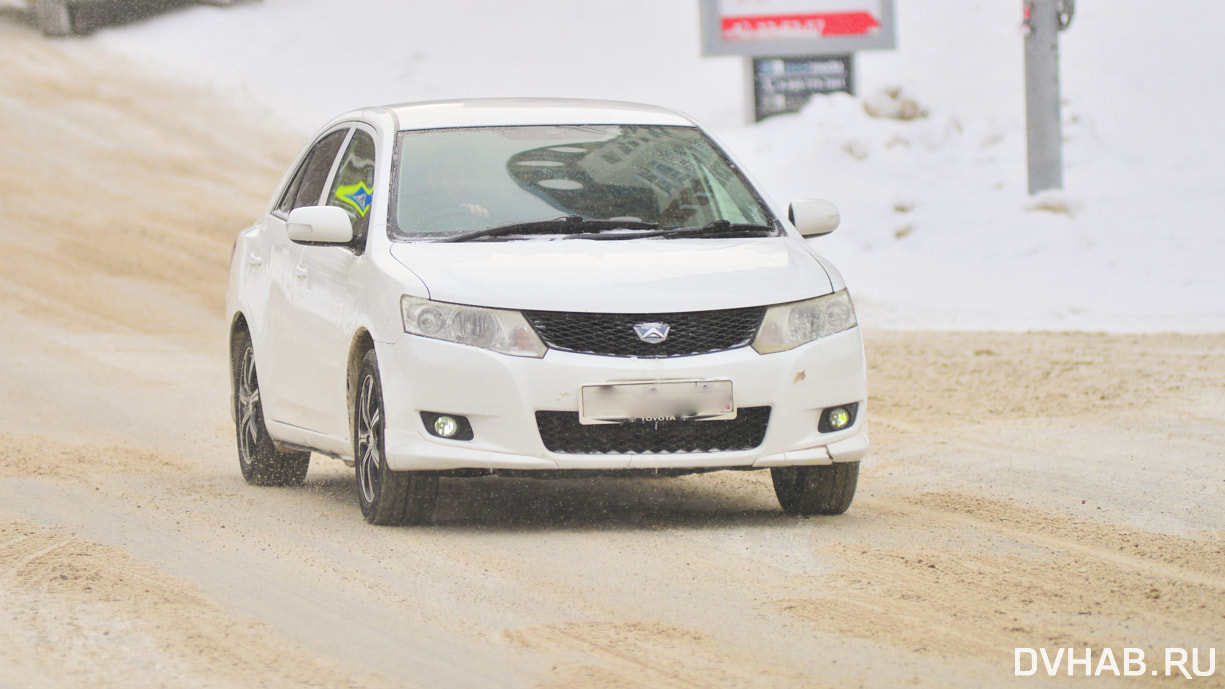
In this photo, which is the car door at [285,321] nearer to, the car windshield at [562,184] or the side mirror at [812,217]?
the car windshield at [562,184]

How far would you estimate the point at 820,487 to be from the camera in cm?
664

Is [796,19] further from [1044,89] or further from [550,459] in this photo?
[550,459]

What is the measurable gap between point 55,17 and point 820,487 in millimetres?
25264

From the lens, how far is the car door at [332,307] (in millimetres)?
6758

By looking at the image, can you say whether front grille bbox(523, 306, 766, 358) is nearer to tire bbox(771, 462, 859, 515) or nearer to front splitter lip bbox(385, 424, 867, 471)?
front splitter lip bbox(385, 424, 867, 471)

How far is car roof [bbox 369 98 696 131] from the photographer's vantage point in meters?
7.24

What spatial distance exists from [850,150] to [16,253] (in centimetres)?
984

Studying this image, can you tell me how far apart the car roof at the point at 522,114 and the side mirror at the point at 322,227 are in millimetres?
636

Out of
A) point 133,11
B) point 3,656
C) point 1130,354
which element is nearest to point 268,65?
point 133,11

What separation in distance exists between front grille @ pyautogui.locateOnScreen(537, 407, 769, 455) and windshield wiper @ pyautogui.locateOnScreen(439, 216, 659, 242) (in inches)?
34.4

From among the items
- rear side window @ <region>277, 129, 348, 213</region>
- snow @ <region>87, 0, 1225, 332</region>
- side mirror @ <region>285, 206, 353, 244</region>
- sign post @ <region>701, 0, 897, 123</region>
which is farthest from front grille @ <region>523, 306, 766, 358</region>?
sign post @ <region>701, 0, 897, 123</region>

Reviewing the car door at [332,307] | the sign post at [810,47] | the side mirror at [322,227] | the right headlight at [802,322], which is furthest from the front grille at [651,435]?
the sign post at [810,47]

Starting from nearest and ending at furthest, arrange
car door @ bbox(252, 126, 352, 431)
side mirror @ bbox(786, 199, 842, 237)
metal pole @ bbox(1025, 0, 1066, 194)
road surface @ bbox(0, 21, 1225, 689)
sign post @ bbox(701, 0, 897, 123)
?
road surface @ bbox(0, 21, 1225, 689) < side mirror @ bbox(786, 199, 842, 237) < car door @ bbox(252, 126, 352, 431) < metal pole @ bbox(1025, 0, 1066, 194) < sign post @ bbox(701, 0, 897, 123)

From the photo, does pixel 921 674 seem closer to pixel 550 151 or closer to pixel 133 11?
pixel 550 151
